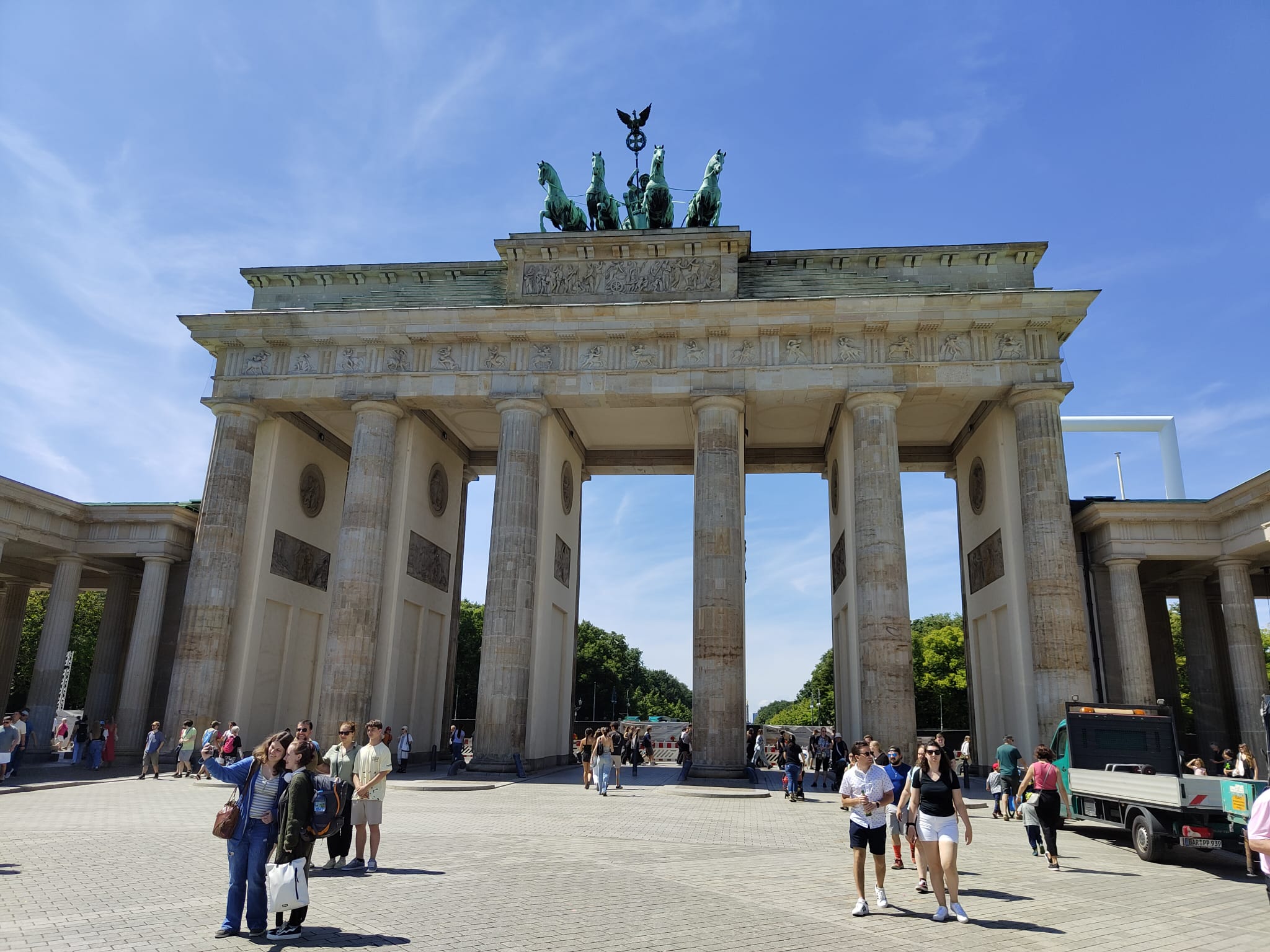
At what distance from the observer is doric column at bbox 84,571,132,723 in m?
32.4

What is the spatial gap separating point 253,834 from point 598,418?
1059 inches

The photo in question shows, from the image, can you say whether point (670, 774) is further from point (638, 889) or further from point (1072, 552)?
point (638, 889)

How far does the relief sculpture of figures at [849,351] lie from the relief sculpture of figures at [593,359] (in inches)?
317

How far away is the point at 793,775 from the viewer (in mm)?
20844

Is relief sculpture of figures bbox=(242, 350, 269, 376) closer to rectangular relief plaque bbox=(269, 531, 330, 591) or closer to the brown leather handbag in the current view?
rectangular relief plaque bbox=(269, 531, 330, 591)

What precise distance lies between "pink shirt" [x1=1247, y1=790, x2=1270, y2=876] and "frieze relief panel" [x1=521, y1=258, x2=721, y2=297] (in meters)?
25.0

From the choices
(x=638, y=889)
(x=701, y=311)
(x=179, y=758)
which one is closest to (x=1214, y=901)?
(x=638, y=889)

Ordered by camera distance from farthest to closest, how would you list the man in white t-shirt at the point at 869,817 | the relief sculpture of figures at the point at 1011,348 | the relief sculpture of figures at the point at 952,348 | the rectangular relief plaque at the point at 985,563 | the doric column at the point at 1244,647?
1. the rectangular relief plaque at the point at 985,563
2. the relief sculpture of figures at the point at 952,348
3. the relief sculpture of figures at the point at 1011,348
4. the doric column at the point at 1244,647
5. the man in white t-shirt at the point at 869,817

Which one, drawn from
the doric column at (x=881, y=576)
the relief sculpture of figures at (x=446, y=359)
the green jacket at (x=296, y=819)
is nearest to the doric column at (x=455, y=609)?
the relief sculpture of figures at (x=446, y=359)

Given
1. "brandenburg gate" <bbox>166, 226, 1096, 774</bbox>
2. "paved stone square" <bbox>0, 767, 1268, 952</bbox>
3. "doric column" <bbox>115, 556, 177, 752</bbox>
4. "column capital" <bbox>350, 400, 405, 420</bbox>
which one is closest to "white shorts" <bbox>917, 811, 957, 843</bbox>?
"paved stone square" <bbox>0, 767, 1268, 952</bbox>

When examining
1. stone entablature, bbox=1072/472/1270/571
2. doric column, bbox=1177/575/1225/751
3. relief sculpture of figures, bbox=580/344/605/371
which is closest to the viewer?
stone entablature, bbox=1072/472/1270/571

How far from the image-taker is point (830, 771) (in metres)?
25.7

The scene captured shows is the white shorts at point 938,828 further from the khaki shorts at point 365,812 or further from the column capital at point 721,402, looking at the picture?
the column capital at point 721,402

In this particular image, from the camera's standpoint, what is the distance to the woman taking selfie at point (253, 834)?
23.3 feet
